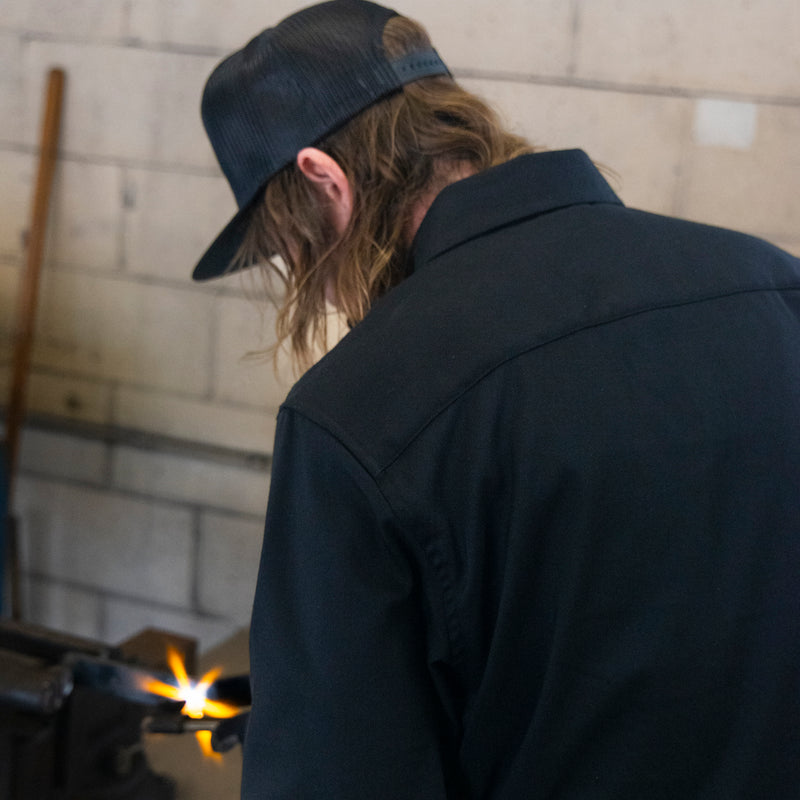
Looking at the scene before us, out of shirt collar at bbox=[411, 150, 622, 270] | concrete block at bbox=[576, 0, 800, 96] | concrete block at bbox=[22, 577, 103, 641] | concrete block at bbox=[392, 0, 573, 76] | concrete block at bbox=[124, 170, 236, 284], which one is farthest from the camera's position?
concrete block at bbox=[22, 577, 103, 641]

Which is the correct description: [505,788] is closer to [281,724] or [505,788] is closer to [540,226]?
[281,724]

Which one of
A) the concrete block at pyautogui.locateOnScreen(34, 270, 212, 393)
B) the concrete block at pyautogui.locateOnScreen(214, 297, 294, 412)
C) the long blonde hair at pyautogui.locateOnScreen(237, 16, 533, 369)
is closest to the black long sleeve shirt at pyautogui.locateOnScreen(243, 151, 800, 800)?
the long blonde hair at pyautogui.locateOnScreen(237, 16, 533, 369)

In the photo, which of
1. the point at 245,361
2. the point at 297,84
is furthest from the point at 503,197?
the point at 245,361

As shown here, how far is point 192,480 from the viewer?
1957 mm

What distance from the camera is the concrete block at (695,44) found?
1.46 m

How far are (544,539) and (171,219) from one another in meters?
1.44

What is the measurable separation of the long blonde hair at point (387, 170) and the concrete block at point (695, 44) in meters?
0.77

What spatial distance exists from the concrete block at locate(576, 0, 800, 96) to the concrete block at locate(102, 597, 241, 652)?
1.30m

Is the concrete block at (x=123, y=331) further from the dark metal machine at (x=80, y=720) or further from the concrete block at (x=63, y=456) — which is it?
the dark metal machine at (x=80, y=720)

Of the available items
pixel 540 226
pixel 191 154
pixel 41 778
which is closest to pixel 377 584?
pixel 540 226

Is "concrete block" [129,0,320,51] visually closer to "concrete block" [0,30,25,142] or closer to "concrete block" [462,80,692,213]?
"concrete block" [0,30,25,142]

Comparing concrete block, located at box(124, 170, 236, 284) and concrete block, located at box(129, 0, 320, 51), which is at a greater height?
concrete block, located at box(129, 0, 320, 51)

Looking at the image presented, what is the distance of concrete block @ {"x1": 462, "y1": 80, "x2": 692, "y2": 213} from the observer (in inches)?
60.5

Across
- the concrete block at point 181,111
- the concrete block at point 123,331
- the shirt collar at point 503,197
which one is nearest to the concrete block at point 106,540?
the concrete block at point 123,331
